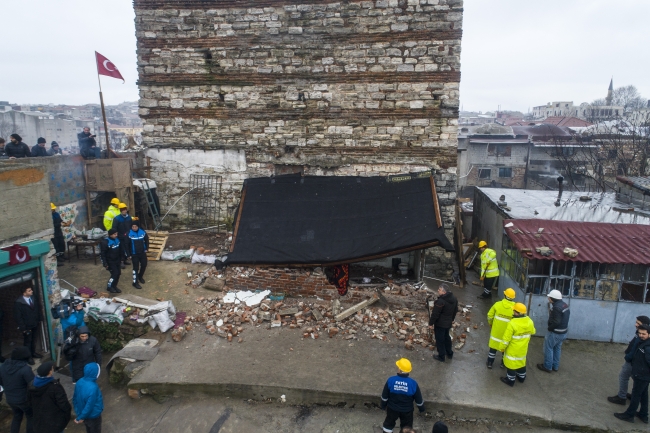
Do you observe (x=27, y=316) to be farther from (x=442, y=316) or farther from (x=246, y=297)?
(x=442, y=316)

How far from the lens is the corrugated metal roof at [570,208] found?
9.87m

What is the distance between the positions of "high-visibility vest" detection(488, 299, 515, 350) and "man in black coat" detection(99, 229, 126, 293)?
766 cm

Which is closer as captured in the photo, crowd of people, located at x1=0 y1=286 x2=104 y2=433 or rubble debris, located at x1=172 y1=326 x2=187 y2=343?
crowd of people, located at x1=0 y1=286 x2=104 y2=433

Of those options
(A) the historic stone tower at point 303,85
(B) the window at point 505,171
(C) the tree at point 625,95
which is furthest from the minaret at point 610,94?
(A) the historic stone tower at point 303,85

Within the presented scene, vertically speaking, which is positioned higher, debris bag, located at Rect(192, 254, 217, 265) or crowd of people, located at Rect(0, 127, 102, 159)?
crowd of people, located at Rect(0, 127, 102, 159)

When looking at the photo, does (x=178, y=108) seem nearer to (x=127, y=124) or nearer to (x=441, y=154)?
(x=441, y=154)

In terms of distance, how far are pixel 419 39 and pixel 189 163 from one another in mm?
7055

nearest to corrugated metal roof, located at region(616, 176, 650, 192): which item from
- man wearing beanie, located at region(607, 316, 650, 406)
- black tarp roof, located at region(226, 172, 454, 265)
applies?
black tarp roof, located at region(226, 172, 454, 265)

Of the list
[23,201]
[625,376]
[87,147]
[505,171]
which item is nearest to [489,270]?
[625,376]

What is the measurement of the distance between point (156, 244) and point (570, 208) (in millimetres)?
11036

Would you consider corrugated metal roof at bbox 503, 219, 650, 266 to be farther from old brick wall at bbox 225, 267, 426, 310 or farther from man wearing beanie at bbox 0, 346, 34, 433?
man wearing beanie at bbox 0, 346, 34, 433

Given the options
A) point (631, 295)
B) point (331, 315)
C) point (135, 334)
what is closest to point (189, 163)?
point (135, 334)

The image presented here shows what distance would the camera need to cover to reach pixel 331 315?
8.27 m

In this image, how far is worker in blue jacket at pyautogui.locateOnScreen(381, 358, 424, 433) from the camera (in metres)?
5.32
